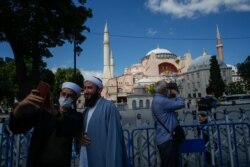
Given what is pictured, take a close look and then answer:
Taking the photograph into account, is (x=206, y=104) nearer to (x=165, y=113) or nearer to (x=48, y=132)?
(x=165, y=113)

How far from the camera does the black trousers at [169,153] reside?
3.93 metres

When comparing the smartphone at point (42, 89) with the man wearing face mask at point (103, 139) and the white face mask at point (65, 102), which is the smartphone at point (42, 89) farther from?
the man wearing face mask at point (103, 139)

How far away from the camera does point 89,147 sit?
2.84 meters

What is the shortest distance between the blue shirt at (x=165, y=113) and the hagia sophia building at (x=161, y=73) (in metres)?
58.0

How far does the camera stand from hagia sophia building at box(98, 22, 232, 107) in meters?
68.4

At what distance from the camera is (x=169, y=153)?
3.92 m

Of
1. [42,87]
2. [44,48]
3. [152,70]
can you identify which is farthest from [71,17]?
[152,70]

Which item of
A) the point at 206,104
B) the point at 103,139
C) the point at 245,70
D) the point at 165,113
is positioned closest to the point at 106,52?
the point at 245,70

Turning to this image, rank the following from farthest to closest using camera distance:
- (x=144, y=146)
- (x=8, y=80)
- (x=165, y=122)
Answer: (x=8, y=80)
(x=144, y=146)
(x=165, y=122)

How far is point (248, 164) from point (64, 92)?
5.43m

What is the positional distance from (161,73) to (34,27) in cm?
8343

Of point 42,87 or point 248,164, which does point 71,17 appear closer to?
point 248,164

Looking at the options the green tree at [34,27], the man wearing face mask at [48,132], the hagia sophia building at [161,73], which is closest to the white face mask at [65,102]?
the man wearing face mask at [48,132]

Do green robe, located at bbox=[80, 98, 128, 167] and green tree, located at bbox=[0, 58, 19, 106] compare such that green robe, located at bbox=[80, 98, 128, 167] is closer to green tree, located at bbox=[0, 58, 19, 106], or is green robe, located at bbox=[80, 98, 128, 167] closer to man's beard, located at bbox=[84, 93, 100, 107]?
man's beard, located at bbox=[84, 93, 100, 107]
